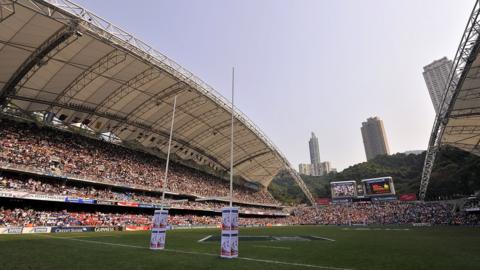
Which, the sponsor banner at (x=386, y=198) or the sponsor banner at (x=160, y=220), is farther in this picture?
the sponsor banner at (x=386, y=198)

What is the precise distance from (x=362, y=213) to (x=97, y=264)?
218 feet

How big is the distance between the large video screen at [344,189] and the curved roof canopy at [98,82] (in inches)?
1316

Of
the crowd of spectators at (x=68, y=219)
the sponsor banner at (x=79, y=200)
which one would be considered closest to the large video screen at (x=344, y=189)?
the crowd of spectators at (x=68, y=219)

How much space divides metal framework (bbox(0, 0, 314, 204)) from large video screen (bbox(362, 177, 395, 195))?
36.1 metres

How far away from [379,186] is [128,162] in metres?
58.2

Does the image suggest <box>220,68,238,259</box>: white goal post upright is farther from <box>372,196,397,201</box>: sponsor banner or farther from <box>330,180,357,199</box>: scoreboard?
<box>330,180,357,199</box>: scoreboard

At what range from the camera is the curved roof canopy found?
23359 mm

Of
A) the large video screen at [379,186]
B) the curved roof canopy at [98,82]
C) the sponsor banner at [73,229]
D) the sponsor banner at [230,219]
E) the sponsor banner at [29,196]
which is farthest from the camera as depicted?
the large video screen at [379,186]

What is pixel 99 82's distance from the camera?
32.8 meters

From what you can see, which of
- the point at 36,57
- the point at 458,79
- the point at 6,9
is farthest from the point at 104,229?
the point at 458,79

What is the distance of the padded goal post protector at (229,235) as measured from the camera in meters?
11.6

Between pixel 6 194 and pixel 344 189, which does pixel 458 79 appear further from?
pixel 344 189

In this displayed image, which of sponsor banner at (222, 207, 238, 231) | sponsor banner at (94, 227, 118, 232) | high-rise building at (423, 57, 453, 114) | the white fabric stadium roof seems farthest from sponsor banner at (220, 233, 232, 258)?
high-rise building at (423, 57, 453, 114)

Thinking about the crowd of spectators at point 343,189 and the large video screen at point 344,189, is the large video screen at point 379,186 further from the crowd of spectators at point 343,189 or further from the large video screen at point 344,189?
the crowd of spectators at point 343,189
